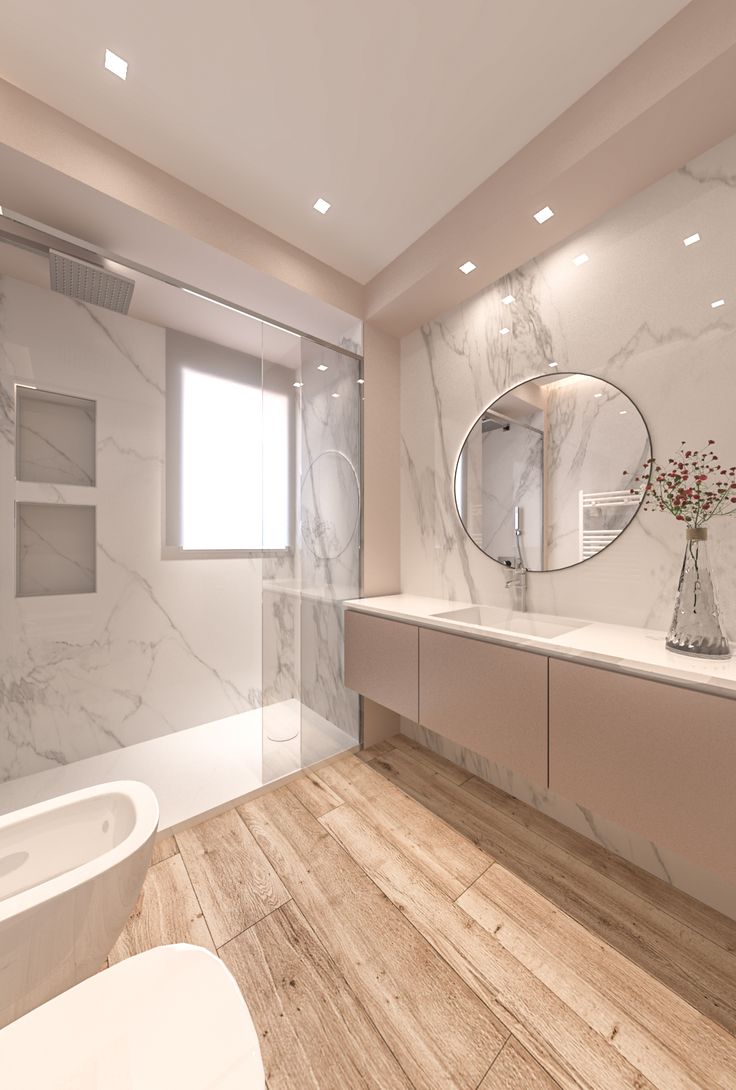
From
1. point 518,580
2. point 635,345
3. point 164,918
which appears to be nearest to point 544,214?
point 635,345

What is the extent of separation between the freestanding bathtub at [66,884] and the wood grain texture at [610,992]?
1.02 meters

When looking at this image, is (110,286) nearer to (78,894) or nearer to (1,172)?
(1,172)

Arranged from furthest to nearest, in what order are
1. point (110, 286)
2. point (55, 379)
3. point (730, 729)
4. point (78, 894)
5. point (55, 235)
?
point (55, 379) → point (110, 286) → point (55, 235) → point (730, 729) → point (78, 894)

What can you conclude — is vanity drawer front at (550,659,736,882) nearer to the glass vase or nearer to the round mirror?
the glass vase

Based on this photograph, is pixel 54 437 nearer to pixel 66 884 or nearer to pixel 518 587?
pixel 66 884

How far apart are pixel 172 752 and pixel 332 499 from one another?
5.36 feet

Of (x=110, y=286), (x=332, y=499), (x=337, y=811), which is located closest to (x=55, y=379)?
(x=110, y=286)

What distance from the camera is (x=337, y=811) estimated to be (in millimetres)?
1782

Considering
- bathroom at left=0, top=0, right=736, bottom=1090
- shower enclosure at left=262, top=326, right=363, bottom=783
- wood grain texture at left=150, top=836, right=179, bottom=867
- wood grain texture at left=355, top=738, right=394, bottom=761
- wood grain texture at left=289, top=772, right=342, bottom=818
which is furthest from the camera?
wood grain texture at left=355, top=738, right=394, bottom=761

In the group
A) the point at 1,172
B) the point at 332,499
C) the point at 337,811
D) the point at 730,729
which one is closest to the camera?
the point at 730,729

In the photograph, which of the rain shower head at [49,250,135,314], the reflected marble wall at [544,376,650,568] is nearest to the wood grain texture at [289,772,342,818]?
the reflected marble wall at [544,376,650,568]

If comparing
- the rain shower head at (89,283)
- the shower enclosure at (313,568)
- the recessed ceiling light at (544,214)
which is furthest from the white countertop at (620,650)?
the rain shower head at (89,283)

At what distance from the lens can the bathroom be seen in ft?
3.28

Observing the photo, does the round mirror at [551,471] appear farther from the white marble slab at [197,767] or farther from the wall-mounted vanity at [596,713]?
the white marble slab at [197,767]
